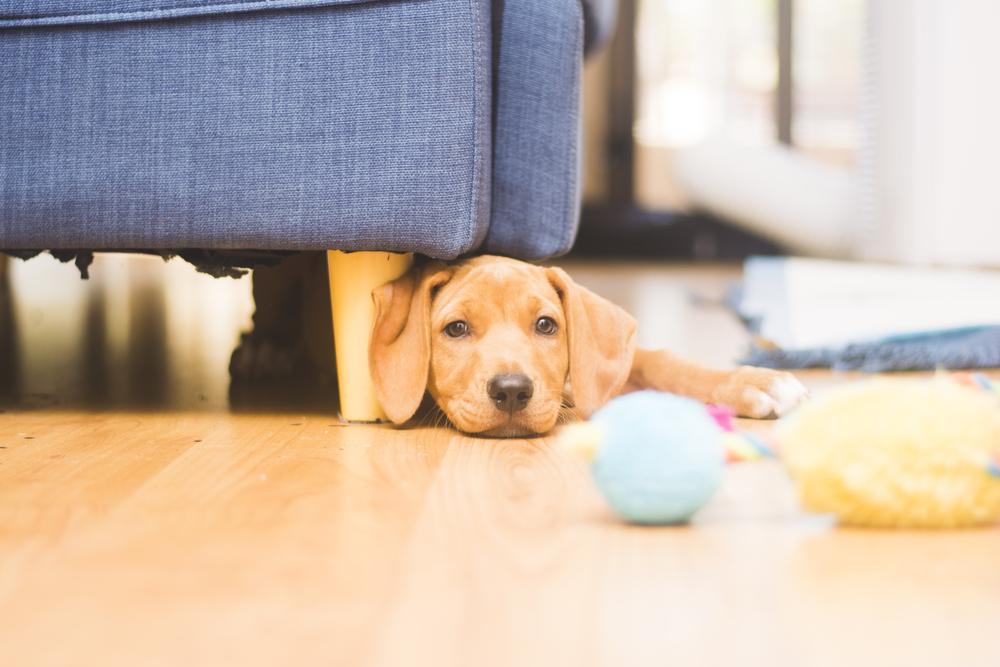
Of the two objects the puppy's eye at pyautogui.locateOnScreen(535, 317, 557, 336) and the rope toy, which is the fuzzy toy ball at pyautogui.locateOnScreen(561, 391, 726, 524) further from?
the puppy's eye at pyautogui.locateOnScreen(535, 317, 557, 336)

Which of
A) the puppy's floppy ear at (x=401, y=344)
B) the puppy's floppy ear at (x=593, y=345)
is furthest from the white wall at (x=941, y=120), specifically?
the puppy's floppy ear at (x=401, y=344)

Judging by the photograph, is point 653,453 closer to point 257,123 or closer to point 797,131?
point 257,123

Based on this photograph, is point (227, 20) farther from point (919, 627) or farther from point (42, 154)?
point (919, 627)

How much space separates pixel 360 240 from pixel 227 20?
17.3 inches

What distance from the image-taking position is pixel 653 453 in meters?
0.95

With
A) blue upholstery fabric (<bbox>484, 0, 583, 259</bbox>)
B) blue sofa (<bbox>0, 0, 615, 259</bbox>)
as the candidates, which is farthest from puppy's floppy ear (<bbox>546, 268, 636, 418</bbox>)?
blue sofa (<bbox>0, 0, 615, 259</bbox>)

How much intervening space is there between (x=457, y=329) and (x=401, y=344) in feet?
0.37

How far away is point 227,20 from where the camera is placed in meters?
1.49

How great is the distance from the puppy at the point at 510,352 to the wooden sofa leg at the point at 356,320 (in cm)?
3

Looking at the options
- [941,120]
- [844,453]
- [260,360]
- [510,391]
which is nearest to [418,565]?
[844,453]

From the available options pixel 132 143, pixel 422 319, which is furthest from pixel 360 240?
pixel 132 143

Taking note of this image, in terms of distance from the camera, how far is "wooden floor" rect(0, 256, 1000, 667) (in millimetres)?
724

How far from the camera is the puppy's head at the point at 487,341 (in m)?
1.53

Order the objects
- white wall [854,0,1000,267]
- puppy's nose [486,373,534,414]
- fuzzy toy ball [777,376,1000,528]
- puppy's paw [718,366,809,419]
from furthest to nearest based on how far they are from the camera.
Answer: white wall [854,0,1000,267] < puppy's paw [718,366,809,419] < puppy's nose [486,373,534,414] < fuzzy toy ball [777,376,1000,528]
